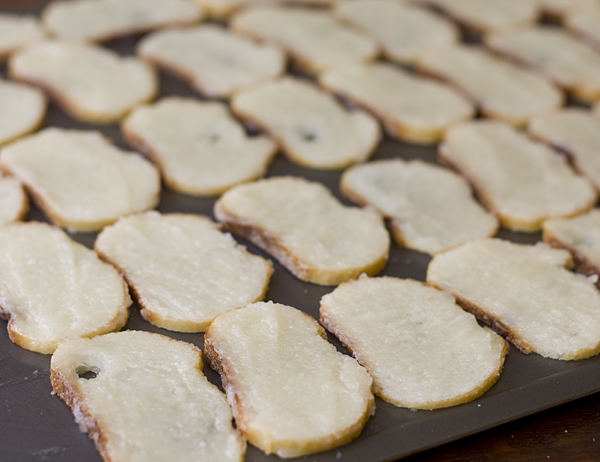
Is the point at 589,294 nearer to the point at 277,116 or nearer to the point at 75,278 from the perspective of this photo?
the point at 277,116

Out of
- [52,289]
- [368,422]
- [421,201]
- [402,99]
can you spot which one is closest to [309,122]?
[402,99]

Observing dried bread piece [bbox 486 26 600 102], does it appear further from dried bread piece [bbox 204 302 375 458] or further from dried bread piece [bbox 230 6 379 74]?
dried bread piece [bbox 204 302 375 458]

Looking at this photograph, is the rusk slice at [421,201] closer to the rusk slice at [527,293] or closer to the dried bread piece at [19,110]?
the rusk slice at [527,293]

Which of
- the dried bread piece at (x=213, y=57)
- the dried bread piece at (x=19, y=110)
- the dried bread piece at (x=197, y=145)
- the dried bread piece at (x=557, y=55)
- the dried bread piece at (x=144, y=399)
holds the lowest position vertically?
the dried bread piece at (x=144, y=399)

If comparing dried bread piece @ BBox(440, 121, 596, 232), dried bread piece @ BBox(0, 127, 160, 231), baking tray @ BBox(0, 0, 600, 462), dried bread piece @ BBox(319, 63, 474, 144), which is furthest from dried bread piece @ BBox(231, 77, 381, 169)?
baking tray @ BBox(0, 0, 600, 462)

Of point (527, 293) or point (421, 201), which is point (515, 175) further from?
point (527, 293)

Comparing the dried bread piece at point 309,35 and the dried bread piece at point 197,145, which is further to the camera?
the dried bread piece at point 309,35

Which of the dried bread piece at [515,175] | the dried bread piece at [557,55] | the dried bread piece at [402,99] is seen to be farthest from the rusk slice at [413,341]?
the dried bread piece at [557,55]
